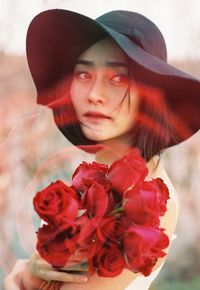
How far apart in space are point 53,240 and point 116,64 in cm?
28

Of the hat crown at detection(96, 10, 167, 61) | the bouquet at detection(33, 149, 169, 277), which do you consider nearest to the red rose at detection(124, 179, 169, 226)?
the bouquet at detection(33, 149, 169, 277)

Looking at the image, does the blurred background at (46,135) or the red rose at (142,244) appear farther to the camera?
the blurred background at (46,135)

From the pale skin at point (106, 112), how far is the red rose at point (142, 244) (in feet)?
0.26

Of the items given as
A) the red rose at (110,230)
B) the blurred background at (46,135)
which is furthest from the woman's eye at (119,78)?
the red rose at (110,230)

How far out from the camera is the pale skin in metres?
0.77

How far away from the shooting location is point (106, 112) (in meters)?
0.78

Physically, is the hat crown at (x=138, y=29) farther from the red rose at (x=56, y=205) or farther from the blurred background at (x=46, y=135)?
the red rose at (x=56, y=205)

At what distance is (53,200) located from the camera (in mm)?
648

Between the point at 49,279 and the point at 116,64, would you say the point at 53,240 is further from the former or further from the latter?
the point at 116,64

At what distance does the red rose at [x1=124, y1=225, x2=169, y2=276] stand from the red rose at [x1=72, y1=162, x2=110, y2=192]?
7cm

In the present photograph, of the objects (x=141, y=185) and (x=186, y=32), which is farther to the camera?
(x=186, y=32)

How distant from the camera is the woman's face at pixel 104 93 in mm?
779

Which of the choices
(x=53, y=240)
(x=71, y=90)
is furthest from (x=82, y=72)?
(x=53, y=240)

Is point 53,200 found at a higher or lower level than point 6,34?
lower
